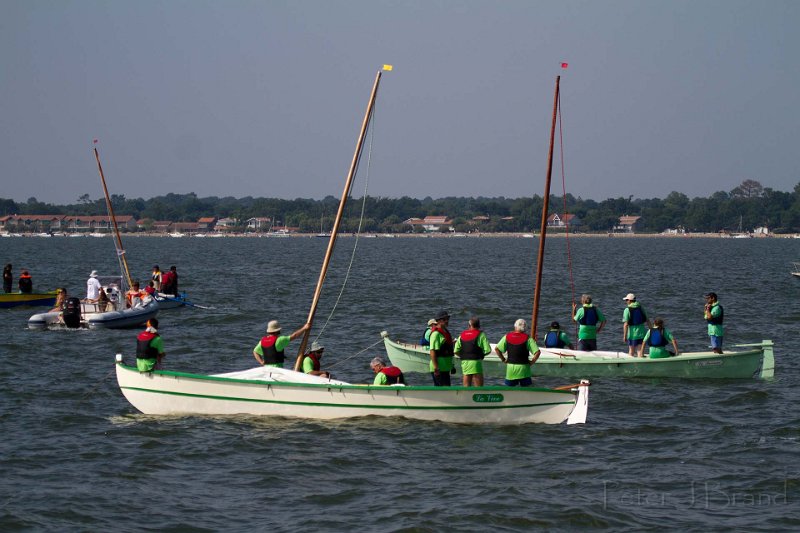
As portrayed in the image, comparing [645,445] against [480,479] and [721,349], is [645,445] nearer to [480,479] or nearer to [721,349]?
[480,479]

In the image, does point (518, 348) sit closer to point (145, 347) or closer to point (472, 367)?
point (472, 367)

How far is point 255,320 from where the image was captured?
41.2 m

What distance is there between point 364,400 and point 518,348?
3199 mm

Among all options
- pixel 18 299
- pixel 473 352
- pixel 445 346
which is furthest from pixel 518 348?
pixel 18 299

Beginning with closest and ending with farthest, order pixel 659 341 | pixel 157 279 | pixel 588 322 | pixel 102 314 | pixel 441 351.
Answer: pixel 441 351 → pixel 659 341 → pixel 588 322 → pixel 102 314 → pixel 157 279

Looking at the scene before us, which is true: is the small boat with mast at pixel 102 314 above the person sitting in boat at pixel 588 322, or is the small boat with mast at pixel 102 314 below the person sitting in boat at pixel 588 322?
below

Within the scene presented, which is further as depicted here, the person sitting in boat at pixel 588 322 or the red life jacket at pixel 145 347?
the person sitting in boat at pixel 588 322

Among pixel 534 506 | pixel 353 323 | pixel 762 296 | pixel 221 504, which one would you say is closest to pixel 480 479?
pixel 534 506

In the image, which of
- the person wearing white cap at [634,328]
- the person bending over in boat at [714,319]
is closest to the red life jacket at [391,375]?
the person wearing white cap at [634,328]

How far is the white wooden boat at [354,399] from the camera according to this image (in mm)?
19484

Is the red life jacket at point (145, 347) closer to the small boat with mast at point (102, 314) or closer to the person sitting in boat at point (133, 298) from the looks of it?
the small boat with mast at point (102, 314)

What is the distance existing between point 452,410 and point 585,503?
15.2 ft

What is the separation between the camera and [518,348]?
784 inches

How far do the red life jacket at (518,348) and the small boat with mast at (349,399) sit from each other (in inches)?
30.0
